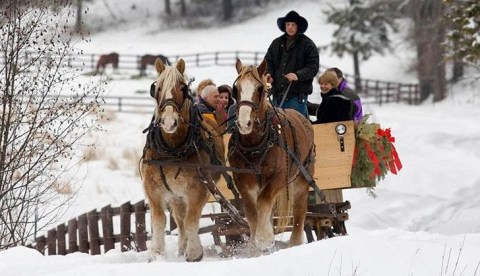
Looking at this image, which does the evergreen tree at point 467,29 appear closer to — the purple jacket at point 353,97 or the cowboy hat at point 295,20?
the purple jacket at point 353,97

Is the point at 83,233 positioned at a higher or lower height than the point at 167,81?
lower

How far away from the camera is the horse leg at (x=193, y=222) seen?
10.2m

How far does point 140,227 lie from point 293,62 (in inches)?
211

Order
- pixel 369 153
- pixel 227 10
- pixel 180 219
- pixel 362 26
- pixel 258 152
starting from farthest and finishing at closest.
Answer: pixel 227 10
pixel 362 26
pixel 369 153
pixel 180 219
pixel 258 152

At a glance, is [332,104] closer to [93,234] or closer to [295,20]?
[295,20]

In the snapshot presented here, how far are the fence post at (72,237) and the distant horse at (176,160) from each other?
7072 millimetres

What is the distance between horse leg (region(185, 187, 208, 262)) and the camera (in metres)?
10.2

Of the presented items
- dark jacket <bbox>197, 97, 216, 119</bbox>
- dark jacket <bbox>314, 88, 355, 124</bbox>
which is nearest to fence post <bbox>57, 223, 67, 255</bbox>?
dark jacket <bbox>197, 97, 216, 119</bbox>

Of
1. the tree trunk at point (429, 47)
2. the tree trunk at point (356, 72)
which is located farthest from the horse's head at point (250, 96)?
the tree trunk at point (356, 72)

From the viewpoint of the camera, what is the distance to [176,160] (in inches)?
395

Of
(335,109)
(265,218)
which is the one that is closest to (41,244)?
(335,109)

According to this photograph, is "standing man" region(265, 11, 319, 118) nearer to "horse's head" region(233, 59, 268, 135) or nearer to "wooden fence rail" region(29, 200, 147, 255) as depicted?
"horse's head" region(233, 59, 268, 135)

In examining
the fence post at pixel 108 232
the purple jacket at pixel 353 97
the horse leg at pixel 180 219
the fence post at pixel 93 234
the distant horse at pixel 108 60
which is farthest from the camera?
the distant horse at pixel 108 60

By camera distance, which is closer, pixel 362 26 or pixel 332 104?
pixel 332 104
